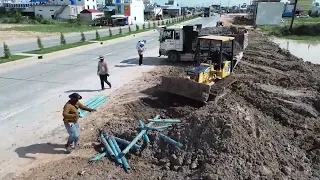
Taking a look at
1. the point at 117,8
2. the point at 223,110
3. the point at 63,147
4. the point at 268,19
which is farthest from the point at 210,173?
the point at 117,8

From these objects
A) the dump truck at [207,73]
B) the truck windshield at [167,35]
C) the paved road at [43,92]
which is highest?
the truck windshield at [167,35]

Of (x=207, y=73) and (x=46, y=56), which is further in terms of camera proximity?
(x=46, y=56)

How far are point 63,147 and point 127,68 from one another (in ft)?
32.6

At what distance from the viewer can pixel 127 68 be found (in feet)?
57.2

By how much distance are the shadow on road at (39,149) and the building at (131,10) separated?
184 feet

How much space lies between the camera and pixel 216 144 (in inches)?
279

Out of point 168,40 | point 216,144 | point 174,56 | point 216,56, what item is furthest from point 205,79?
point 168,40

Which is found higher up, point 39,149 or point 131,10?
point 131,10

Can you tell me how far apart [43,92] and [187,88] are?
6197 mm

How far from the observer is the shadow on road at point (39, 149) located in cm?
766

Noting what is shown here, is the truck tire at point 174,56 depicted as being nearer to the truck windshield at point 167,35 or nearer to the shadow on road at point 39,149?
the truck windshield at point 167,35

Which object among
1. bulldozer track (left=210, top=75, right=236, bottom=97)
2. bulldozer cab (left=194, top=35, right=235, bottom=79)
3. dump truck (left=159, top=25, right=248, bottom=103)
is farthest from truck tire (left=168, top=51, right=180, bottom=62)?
bulldozer track (left=210, top=75, right=236, bottom=97)

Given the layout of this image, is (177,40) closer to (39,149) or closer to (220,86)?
(220,86)

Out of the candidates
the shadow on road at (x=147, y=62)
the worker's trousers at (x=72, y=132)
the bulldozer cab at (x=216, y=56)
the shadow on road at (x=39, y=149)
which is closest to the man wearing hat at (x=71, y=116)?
the worker's trousers at (x=72, y=132)
